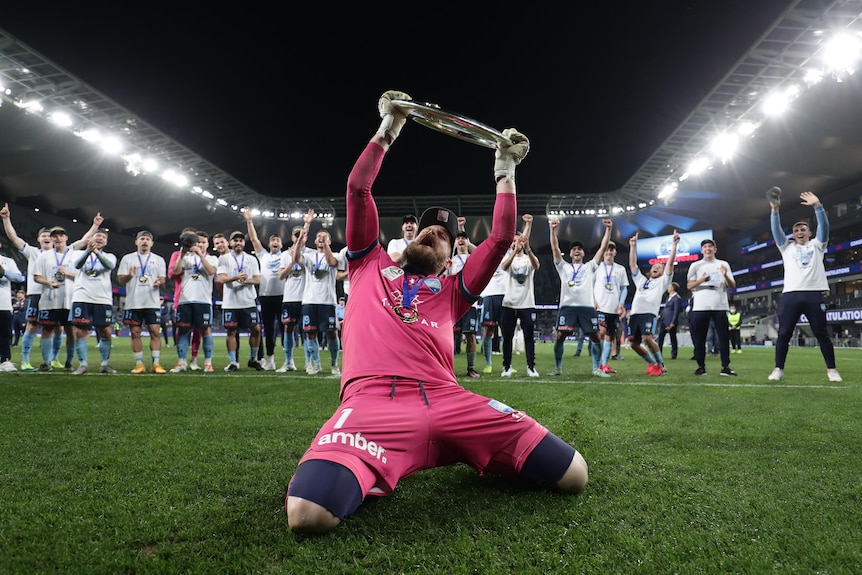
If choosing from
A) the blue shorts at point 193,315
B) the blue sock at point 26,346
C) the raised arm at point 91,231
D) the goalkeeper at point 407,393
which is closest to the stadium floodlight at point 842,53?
the goalkeeper at point 407,393

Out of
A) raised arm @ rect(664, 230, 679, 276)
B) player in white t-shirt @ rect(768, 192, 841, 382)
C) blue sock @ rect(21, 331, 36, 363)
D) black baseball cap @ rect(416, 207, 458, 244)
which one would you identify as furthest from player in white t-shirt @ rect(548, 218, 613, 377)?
blue sock @ rect(21, 331, 36, 363)

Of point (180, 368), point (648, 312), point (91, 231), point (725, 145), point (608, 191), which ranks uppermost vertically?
point (608, 191)

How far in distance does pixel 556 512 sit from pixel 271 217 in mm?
44437

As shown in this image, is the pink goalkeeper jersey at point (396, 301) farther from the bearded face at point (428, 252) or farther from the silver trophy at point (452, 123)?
the silver trophy at point (452, 123)

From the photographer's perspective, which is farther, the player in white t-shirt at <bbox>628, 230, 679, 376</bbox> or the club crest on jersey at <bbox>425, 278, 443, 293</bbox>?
the player in white t-shirt at <bbox>628, 230, 679, 376</bbox>

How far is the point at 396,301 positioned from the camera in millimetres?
2680

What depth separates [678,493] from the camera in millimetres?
2336

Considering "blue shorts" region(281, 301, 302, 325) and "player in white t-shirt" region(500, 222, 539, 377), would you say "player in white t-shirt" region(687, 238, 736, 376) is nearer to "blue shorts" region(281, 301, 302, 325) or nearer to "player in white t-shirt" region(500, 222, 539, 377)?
"player in white t-shirt" region(500, 222, 539, 377)

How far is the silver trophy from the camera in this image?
2801 millimetres

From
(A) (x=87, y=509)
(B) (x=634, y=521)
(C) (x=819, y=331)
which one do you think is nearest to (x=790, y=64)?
(C) (x=819, y=331)

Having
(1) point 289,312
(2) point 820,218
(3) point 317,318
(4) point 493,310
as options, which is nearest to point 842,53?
(2) point 820,218

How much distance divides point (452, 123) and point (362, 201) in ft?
2.41

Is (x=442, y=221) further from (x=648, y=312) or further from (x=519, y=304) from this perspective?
(x=648, y=312)

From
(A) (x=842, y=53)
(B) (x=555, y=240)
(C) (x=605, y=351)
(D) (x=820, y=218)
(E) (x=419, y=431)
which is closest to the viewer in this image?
(E) (x=419, y=431)
